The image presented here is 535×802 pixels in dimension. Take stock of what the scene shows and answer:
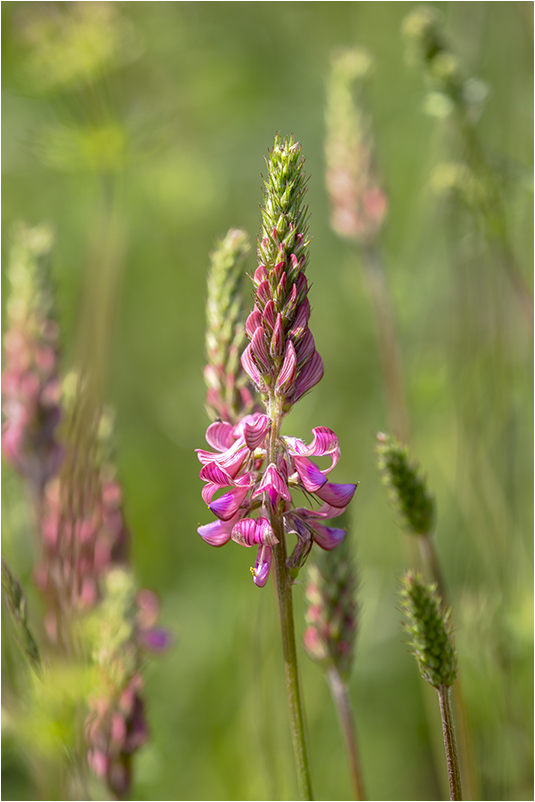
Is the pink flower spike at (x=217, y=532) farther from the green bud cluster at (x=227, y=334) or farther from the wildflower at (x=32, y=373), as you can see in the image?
the wildflower at (x=32, y=373)

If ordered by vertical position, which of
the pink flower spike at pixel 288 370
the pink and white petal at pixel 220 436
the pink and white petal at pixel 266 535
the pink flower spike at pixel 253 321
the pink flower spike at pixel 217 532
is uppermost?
the pink flower spike at pixel 253 321

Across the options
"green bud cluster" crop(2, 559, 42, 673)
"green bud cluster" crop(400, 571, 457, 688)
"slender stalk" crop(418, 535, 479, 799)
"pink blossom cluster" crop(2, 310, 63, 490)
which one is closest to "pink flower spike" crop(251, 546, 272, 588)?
"green bud cluster" crop(400, 571, 457, 688)

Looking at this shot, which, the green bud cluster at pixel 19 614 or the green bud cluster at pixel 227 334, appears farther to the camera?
the green bud cluster at pixel 227 334

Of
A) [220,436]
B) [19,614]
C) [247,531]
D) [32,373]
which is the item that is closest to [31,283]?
[32,373]

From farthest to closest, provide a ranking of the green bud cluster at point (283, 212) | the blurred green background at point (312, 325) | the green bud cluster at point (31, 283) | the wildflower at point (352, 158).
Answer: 1. the wildflower at point (352, 158)
2. the blurred green background at point (312, 325)
3. the green bud cluster at point (31, 283)
4. the green bud cluster at point (283, 212)

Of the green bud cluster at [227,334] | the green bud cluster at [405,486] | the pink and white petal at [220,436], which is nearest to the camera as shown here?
the pink and white petal at [220,436]

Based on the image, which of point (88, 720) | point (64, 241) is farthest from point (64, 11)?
point (88, 720)

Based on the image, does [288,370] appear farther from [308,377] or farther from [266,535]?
[266,535]

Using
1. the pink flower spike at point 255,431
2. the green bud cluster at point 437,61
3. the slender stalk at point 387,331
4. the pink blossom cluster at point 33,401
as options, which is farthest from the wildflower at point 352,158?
the pink flower spike at point 255,431
